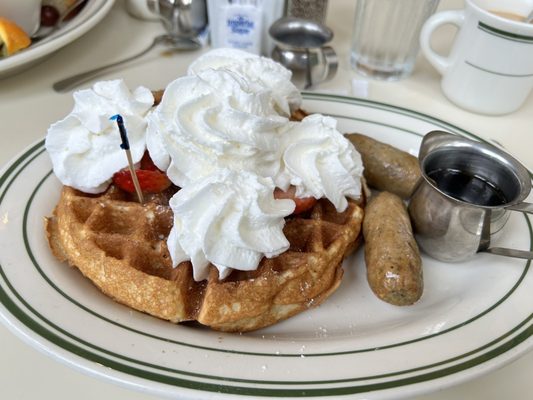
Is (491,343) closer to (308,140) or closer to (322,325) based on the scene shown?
(322,325)

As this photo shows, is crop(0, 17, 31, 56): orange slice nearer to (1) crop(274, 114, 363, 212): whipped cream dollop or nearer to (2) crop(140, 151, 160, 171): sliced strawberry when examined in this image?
(2) crop(140, 151, 160, 171): sliced strawberry

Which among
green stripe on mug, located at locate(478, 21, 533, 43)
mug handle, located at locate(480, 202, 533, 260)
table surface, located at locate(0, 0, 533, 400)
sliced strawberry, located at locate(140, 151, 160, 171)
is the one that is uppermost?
green stripe on mug, located at locate(478, 21, 533, 43)

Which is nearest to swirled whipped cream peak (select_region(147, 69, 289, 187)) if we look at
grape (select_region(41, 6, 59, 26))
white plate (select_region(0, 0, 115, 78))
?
white plate (select_region(0, 0, 115, 78))

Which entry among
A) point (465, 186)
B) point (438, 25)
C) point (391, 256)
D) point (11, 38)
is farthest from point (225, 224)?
point (438, 25)

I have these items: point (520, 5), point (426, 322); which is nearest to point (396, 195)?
point (426, 322)

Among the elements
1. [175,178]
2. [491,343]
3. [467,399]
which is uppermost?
[175,178]

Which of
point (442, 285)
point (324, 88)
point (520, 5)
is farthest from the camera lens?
point (324, 88)
